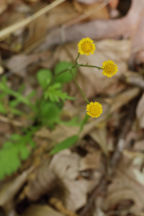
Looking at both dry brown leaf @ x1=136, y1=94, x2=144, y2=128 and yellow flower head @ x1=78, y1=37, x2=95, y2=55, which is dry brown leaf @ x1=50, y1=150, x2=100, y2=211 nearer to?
dry brown leaf @ x1=136, y1=94, x2=144, y2=128

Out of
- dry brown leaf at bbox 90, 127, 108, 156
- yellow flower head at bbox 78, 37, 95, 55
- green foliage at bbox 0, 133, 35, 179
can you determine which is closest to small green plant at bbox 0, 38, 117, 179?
green foliage at bbox 0, 133, 35, 179

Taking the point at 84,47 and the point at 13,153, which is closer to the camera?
the point at 84,47

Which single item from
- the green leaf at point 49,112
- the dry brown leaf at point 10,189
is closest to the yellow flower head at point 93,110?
Answer: the green leaf at point 49,112

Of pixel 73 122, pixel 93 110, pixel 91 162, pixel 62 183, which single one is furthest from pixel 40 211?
pixel 93 110

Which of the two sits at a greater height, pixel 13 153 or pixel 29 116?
pixel 29 116

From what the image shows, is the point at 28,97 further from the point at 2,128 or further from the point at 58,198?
the point at 58,198

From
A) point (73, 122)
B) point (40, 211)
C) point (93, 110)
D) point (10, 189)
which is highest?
point (73, 122)

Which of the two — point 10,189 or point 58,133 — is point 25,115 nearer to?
point 58,133

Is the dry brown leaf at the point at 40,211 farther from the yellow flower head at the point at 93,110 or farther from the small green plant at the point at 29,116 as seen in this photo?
the yellow flower head at the point at 93,110
